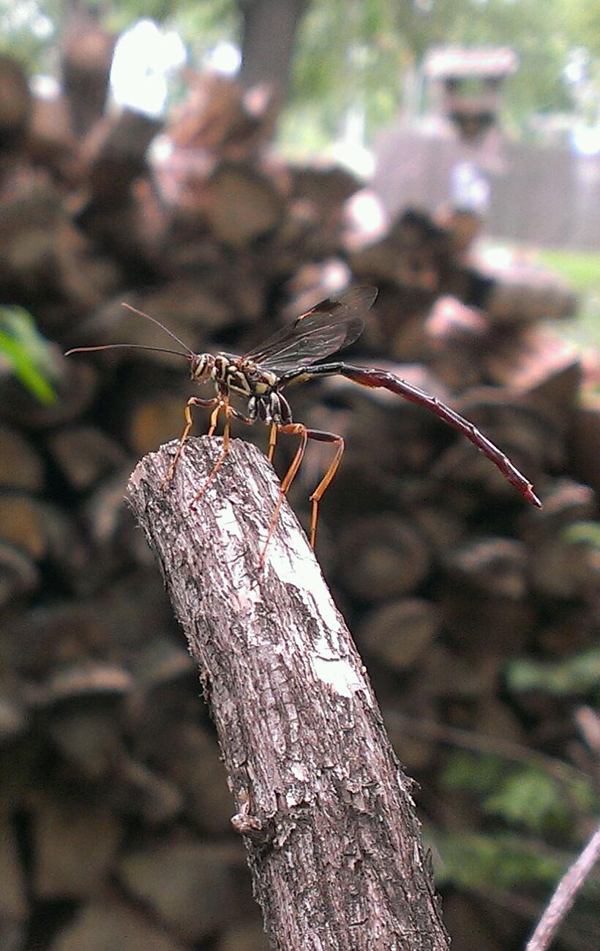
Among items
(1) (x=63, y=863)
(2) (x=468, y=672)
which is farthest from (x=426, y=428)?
(1) (x=63, y=863)

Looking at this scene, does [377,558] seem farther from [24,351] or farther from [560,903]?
[560,903]

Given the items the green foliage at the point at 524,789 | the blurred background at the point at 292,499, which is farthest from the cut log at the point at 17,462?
the green foliage at the point at 524,789

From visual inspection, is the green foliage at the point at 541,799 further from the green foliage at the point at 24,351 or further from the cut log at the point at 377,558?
the green foliage at the point at 24,351

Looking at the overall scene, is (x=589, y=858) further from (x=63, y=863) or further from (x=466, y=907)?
(x=466, y=907)

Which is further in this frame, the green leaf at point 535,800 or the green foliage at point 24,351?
the green leaf at point 535,800

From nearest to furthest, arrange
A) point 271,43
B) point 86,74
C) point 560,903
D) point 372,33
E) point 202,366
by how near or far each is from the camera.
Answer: point 560,903
point 202,366
point 86,74
point 271,43
point 372,33

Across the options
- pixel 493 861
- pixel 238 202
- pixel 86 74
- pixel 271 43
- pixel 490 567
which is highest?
pixel 271 43

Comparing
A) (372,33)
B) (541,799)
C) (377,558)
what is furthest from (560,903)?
(372,33)
